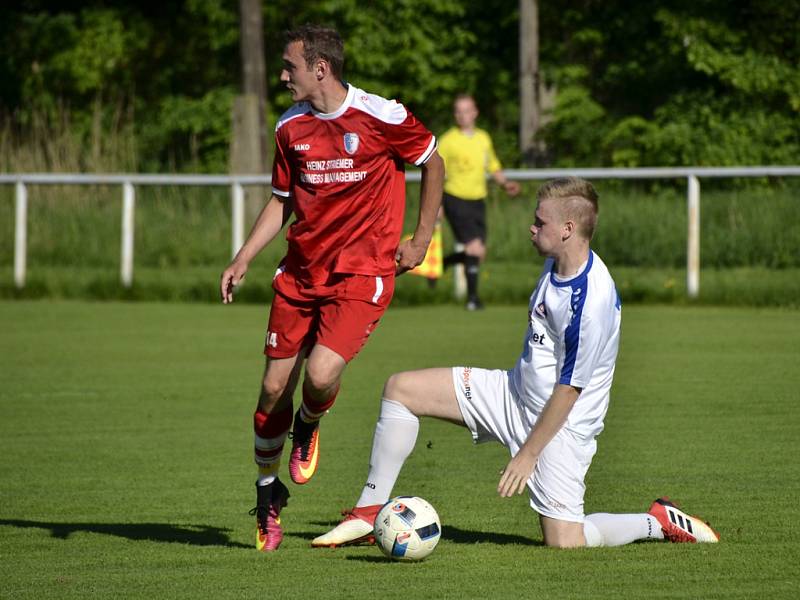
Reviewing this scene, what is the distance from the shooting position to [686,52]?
104 feet

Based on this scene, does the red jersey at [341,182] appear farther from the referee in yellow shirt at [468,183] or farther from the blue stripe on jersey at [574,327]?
the referee in yellow shirt at [468,183]

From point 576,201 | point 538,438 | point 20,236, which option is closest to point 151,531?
point 538,438

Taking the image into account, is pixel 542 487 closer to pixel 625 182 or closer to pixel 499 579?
pixel 499 579

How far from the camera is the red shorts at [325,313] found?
6.21m

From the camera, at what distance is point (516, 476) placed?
529cm

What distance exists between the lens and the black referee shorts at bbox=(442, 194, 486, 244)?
54.1ft

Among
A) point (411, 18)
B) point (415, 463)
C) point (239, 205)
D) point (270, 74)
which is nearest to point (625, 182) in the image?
point (239, 205)

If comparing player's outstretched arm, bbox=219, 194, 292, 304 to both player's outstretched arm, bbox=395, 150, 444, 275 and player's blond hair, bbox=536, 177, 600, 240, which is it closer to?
player's outstretched arm, bbox=395, 150, 444, 275

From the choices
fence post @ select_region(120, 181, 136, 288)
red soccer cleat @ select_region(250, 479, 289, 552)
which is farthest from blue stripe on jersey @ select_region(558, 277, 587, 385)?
fence post @ select_region(120, 181, 136, 288)

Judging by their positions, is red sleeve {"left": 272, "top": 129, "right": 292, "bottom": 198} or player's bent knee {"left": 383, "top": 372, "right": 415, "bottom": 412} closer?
player's bent knee {"left": 383, "top": 372, "right": 415, "bottom": 412}

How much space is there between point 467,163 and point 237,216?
336 cm

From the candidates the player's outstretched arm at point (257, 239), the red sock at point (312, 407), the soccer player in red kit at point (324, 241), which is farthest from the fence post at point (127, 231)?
the red sock at point (312, 407)

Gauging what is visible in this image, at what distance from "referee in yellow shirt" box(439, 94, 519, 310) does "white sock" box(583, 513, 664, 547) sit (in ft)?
34.2

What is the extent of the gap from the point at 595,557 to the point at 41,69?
3415cm
